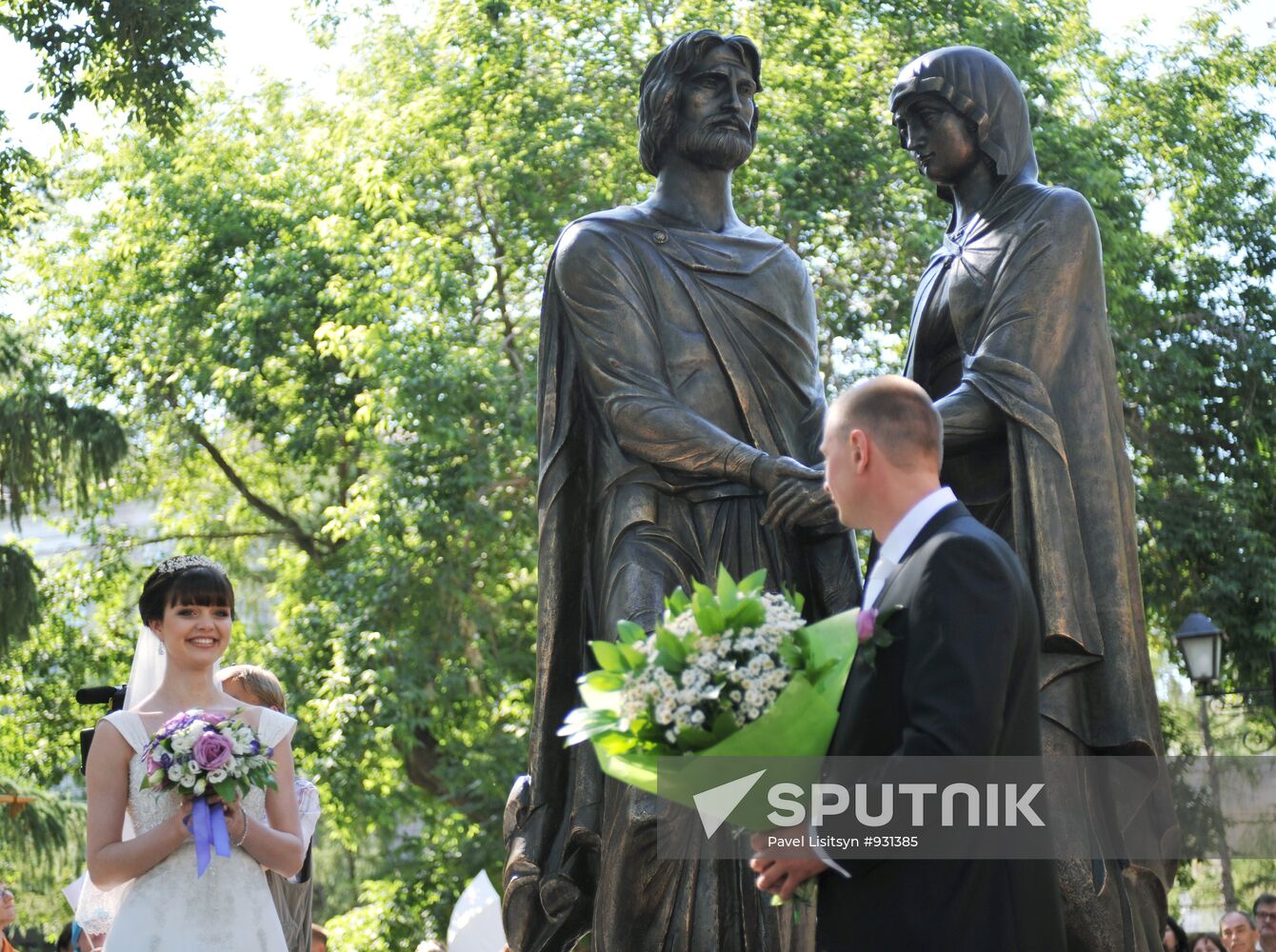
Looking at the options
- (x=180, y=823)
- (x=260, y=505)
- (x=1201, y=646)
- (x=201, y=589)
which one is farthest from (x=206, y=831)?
(x=260, y=505)

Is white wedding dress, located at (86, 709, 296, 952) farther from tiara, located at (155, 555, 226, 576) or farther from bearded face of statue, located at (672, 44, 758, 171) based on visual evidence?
bearded face of statue, located at (672, 44, 758, 171)

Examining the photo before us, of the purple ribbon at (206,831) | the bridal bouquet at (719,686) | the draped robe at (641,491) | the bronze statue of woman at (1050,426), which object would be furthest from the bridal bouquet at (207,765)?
the bronze statue of woman at (1050,426)

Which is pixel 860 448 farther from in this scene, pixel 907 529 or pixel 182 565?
pixel 182 565

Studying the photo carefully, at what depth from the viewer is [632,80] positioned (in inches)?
856

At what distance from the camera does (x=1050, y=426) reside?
568cm

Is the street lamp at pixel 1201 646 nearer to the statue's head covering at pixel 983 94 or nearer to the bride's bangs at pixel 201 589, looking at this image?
the statue's head covering at pixel 983 94

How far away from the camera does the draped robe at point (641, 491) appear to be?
5.85 m

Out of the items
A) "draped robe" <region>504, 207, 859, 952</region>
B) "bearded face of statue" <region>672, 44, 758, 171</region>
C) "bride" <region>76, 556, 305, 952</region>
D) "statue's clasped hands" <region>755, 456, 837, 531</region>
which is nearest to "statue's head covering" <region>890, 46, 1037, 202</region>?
"bearded face of statue" <region>672, 44, 758, 171</region>

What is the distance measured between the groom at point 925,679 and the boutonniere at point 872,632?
0.06 feet

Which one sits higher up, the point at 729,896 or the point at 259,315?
the point at 259,315

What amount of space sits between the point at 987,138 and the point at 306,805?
12.6ft

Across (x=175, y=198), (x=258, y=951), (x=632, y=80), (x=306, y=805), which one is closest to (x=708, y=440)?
(x=258, y=951)

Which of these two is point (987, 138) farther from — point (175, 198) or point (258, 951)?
point (175, 198)

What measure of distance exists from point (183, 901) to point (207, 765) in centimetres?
48
